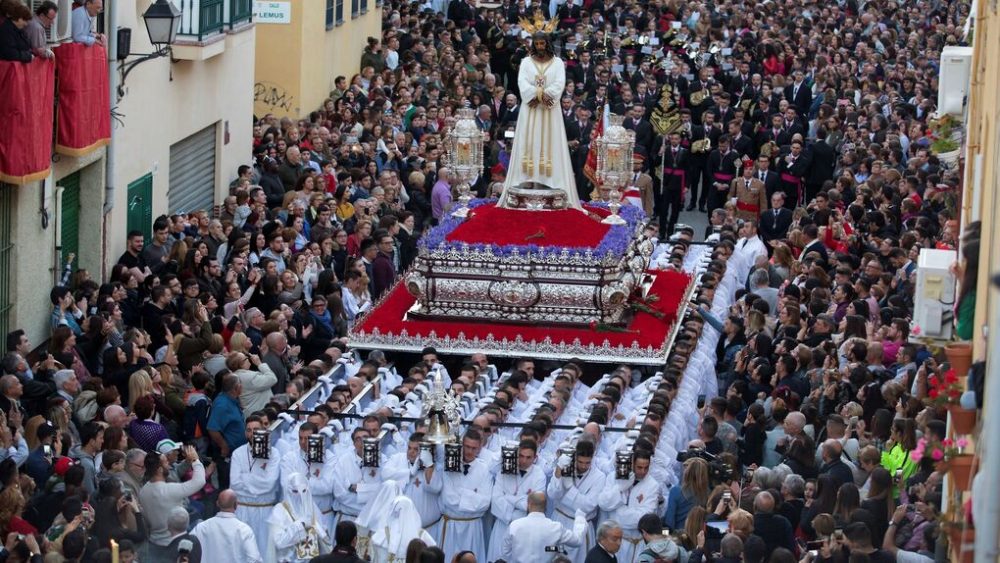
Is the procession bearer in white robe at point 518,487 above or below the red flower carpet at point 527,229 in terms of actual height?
below

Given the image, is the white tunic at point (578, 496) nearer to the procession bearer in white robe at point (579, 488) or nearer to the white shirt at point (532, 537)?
the procession bearer in white robe at point (579, 488)

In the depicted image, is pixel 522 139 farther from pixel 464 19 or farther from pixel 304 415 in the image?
pixel 464 19

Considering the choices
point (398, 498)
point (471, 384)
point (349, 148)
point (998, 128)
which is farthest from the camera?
point (349, 148)

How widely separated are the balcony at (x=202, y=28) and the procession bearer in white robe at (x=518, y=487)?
10140 millimetres

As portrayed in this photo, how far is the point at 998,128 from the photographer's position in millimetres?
12453

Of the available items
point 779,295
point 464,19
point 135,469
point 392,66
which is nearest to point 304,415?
point 135,469

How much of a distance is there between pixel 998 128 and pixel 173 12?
519 inches

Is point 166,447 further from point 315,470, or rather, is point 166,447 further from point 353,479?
point 353,479

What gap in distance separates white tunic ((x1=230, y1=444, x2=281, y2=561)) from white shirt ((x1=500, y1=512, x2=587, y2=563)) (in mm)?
2280

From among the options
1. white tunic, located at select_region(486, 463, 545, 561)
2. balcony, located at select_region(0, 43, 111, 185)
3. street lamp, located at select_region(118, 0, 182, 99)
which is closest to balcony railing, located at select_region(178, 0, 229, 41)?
street lamp, located at select_region(118, 0, 182, 99)

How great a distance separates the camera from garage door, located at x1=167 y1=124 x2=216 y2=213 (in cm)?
2741

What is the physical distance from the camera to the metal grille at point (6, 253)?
21.8m

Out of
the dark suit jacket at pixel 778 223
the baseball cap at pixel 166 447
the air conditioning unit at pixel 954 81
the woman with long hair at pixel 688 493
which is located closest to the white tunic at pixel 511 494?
the woman with long hair at pixel 688 493

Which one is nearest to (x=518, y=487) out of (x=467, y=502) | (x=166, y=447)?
(x=467, y=502)
